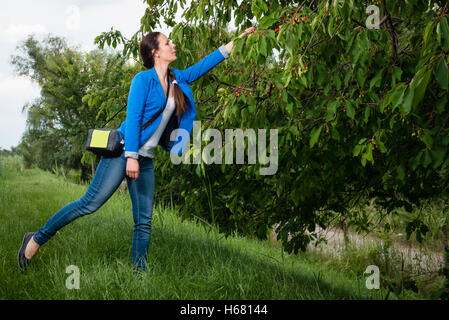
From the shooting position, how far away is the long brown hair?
2.81 m

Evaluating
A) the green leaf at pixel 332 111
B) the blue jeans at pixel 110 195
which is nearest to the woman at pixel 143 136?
the blue jeans at pixel 110 195

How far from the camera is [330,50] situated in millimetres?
2783

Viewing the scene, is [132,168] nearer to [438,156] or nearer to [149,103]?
[149,103]

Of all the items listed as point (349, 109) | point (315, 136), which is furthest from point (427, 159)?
point (315, 136)

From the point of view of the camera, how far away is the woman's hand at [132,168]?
2660 millimetres

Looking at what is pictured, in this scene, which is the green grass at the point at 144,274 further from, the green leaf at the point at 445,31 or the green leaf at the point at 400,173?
the green leaf at the point at 445,31

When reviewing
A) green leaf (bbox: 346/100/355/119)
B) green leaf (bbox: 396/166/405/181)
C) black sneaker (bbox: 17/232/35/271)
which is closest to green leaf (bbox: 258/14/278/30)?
green leaf (bbox: 346/100/355/119)

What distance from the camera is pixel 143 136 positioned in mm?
2773

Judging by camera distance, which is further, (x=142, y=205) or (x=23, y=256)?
(x=23, y=256)

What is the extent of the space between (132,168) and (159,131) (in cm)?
35

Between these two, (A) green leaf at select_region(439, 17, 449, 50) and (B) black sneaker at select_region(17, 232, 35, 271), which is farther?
(B) black sneaker at select_region(17, 232, 35, 271)

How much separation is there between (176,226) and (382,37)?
3.26 meters

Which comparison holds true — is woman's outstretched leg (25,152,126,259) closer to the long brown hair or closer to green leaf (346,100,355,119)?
the long brown hair

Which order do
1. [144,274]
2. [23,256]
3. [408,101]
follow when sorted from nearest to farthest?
[408,101], [144,274], [23,256]
